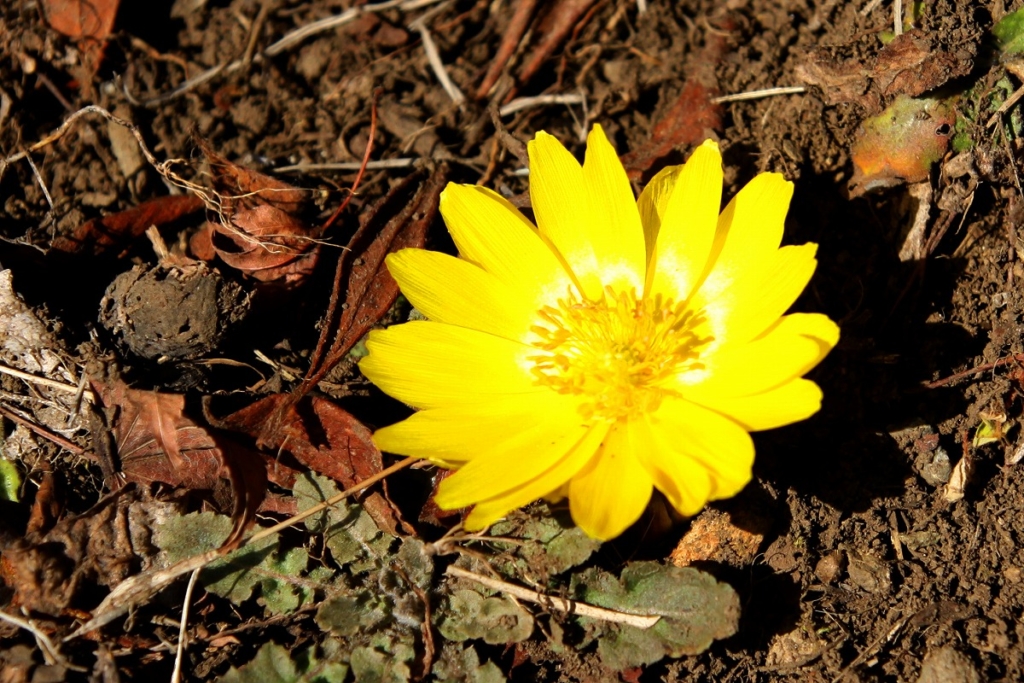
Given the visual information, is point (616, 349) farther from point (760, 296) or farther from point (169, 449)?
point (169, 449)

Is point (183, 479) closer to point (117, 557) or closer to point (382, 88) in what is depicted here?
point (117, 557)

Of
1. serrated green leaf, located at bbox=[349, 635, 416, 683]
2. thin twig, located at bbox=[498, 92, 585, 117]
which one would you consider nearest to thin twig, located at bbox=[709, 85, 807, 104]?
thin twig, located at bbox=[498, 92, 585, 117]

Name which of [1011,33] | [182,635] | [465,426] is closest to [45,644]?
[182,635]

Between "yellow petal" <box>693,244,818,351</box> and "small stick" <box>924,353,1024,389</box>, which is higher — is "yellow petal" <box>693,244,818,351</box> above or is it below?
above

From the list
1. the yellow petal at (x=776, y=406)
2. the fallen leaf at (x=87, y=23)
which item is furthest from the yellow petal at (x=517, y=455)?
the fallen leaf at (x=87, y=23)

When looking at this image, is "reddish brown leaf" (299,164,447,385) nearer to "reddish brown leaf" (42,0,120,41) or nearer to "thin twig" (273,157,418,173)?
"thin twig" (273,157,418,173)

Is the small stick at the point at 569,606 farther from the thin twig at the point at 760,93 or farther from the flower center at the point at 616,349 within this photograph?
the thin twig at the point at 760,93

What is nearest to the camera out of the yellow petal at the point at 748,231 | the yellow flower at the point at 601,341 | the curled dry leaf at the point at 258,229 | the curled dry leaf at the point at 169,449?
the yellow flower at the point at 601,341
